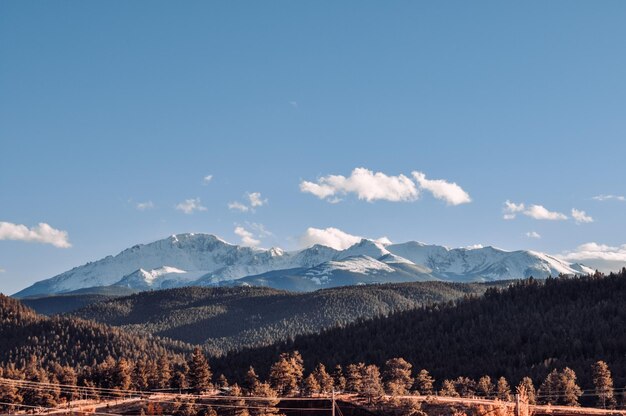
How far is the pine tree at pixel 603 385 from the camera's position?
6952 inches

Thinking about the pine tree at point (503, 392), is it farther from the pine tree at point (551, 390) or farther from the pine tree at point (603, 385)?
the pine tree at point (603, 385)

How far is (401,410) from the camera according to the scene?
492 feet

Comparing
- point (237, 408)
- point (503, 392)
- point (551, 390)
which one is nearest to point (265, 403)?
point (237, 408)

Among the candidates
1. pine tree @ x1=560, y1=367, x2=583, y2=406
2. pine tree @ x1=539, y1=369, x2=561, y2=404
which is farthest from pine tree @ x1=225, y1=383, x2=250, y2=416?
pine tree @ x1=560, y1=367, x2=583, y2=406

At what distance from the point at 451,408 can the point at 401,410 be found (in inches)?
644

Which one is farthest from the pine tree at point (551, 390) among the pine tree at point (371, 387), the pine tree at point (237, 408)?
the pine tree at point (237, 408)

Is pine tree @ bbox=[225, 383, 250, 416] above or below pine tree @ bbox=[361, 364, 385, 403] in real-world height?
below

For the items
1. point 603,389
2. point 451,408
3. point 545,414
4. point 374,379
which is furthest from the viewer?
point 374,379

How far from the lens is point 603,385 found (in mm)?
186125

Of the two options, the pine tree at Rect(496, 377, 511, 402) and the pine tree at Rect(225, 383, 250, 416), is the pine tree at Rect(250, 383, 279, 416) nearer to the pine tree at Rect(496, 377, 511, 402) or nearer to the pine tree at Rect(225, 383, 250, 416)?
the pine tree at Rect(225, 383, 250, 416)

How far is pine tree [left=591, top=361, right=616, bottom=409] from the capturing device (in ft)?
579

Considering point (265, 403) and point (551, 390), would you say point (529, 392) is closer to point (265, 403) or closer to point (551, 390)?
point (551, 390)

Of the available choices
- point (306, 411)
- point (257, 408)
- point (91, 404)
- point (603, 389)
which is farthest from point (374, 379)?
point (91, 404)

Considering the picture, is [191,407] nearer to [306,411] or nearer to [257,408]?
[257,408]
